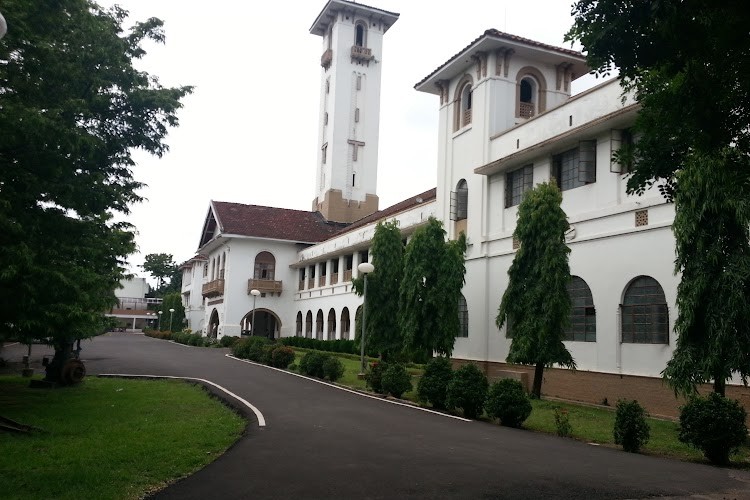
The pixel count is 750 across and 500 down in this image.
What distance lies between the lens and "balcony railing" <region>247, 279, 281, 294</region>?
45.3 meters

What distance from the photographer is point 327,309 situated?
40500 mm

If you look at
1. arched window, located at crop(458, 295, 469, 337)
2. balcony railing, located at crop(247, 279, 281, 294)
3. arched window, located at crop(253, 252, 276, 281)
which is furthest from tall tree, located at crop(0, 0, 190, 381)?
arched window, located at crop(253, 252, 276, 281)

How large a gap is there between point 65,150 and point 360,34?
40.3m

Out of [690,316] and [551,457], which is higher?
[690,316]

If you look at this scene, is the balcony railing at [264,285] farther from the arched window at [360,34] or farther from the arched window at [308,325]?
the arched window at [360,34]

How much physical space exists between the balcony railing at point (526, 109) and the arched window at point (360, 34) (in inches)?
1089

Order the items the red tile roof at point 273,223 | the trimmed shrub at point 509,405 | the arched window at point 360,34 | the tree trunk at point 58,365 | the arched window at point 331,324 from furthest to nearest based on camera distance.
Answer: the arched window at point 360,34
the red tile roof at point 273,223
the arched window at point 331,324
the tree trunk at point 58,365
the trimmed shrub at point 509,405

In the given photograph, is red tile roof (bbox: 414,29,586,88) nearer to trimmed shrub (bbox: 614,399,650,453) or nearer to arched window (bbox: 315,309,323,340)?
trimmed shrub (bbox: 614,399,650,453)

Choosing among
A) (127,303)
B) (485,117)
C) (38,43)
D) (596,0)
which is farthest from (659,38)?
(127,303)

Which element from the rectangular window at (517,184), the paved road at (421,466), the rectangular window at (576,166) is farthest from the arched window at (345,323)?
the paved road at (421,466)

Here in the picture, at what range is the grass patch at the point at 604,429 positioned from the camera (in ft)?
33.7

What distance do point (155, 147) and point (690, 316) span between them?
11313 mm

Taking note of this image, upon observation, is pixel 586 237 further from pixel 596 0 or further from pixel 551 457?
pixel 596 0

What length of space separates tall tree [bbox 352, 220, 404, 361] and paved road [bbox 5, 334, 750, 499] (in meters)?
10.9
